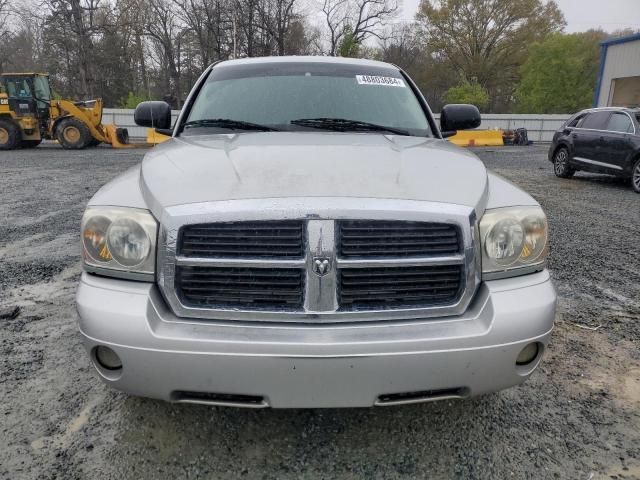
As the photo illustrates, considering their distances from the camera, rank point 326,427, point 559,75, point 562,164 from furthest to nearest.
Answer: point 559,75
point 562,164
point 326,427

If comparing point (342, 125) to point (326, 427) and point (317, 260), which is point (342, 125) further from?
point (326, 427)

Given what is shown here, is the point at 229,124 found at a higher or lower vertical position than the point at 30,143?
higher

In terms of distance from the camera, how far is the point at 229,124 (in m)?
2.81

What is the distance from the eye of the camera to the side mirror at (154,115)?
3.49 meters

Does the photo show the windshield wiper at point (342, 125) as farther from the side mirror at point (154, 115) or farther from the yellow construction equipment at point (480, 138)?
the yellow construction equipment at point (480, 138)

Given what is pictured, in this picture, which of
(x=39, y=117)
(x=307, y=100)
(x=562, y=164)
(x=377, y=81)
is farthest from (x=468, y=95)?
(x=307, y=100)

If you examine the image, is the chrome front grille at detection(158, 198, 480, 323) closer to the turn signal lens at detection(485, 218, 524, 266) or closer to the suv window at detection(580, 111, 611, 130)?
the turn signal lens at detection(485, 218, 524, 266)

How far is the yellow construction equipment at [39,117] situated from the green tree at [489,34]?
1457 inches

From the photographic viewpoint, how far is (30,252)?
15.3ft

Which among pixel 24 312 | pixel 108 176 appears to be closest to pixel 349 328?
pixel 24 312

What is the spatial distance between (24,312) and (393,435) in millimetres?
2720

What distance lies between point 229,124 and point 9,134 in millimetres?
17779

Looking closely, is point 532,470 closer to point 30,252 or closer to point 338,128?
point 338,128

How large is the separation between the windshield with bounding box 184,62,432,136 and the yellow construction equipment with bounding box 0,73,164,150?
1616 cm
